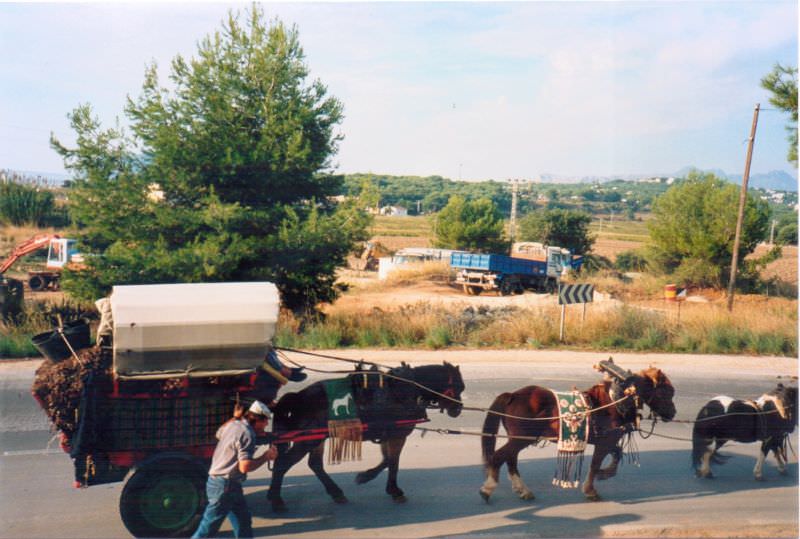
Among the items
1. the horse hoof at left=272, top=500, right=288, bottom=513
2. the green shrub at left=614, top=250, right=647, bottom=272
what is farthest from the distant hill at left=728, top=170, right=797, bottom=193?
the green shrub at left=614, top=250, right=647, bottom=272

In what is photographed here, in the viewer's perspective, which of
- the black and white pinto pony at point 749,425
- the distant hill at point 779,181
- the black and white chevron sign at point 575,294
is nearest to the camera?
the black and white pinto pony at point 749,425

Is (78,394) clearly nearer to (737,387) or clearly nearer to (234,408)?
(234,408)

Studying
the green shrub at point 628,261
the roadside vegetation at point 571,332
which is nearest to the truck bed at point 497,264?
the green shrub at point 628,261

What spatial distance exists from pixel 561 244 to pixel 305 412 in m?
44.3

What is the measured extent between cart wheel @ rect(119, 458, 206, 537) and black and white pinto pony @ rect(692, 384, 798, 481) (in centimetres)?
539

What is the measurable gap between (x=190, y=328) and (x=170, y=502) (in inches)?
59.9

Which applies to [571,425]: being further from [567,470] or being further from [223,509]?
[223,509]

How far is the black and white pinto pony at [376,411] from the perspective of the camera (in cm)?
646

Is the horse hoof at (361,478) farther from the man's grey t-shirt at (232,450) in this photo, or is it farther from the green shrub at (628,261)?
the green shrub at (628,261)

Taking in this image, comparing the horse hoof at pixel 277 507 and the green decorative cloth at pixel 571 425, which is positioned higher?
the green decorative cloth at pixel 571 425

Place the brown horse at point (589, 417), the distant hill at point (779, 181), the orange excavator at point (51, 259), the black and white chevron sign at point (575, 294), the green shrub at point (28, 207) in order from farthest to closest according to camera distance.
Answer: the green shrub at point (28, 207), the orange excavator at point (51, 259), the black and white chevron sign at point (575, 294), the distant hill at point (779, 181), the brown horse at point (589, 417)

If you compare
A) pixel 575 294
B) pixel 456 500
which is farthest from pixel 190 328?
pixel 575 294

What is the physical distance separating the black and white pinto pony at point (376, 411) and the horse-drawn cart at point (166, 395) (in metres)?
0.80

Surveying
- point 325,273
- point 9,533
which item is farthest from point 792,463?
point 325,273
